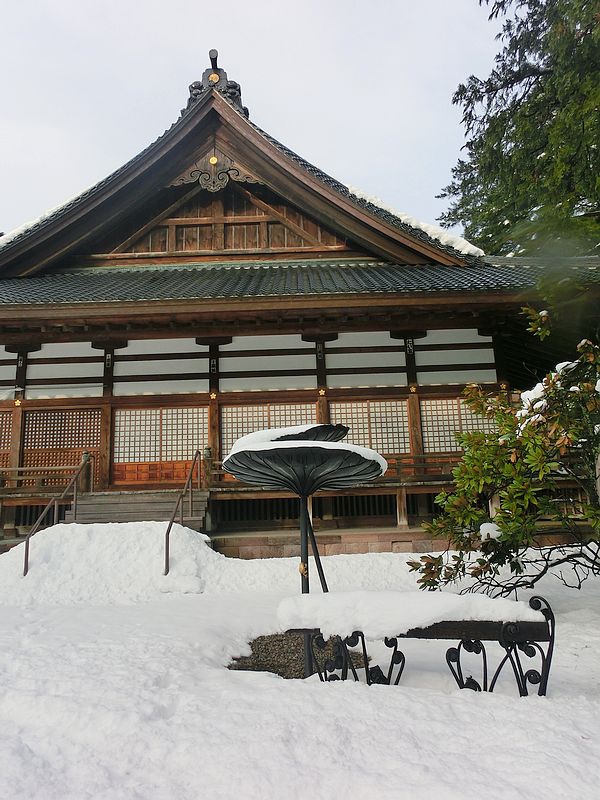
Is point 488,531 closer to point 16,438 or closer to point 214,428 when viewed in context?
point 214,428

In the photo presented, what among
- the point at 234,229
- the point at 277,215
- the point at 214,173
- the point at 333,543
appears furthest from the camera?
the point at 234,229

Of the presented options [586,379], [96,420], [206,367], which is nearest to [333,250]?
[206,367]

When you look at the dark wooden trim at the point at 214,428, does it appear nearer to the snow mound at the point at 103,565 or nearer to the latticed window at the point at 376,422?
the latticed window at the point at 376,422

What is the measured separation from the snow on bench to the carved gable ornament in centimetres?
1164

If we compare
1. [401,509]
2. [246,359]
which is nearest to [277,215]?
[246,359]

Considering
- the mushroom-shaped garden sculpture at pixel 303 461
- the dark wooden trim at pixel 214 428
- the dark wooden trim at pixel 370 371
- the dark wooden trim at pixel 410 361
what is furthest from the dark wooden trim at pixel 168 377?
the mushroom-shaped garden sculpture at pixel 303 461

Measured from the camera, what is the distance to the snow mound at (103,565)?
Answer: 7738mm

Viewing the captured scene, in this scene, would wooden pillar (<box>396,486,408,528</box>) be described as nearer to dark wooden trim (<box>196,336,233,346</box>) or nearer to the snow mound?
the snow mound

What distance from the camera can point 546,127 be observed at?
7648 mm

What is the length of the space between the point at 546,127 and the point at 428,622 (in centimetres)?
645

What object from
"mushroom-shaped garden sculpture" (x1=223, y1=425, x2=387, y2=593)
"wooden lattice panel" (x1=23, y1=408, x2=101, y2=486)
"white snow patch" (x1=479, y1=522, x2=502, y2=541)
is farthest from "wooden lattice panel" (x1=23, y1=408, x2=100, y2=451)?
"white snow patch" (x1=479, y1=522, x2=502, y2=541)

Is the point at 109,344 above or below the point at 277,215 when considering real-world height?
below

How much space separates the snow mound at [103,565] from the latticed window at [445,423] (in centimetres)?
494

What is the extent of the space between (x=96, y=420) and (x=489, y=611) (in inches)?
375
